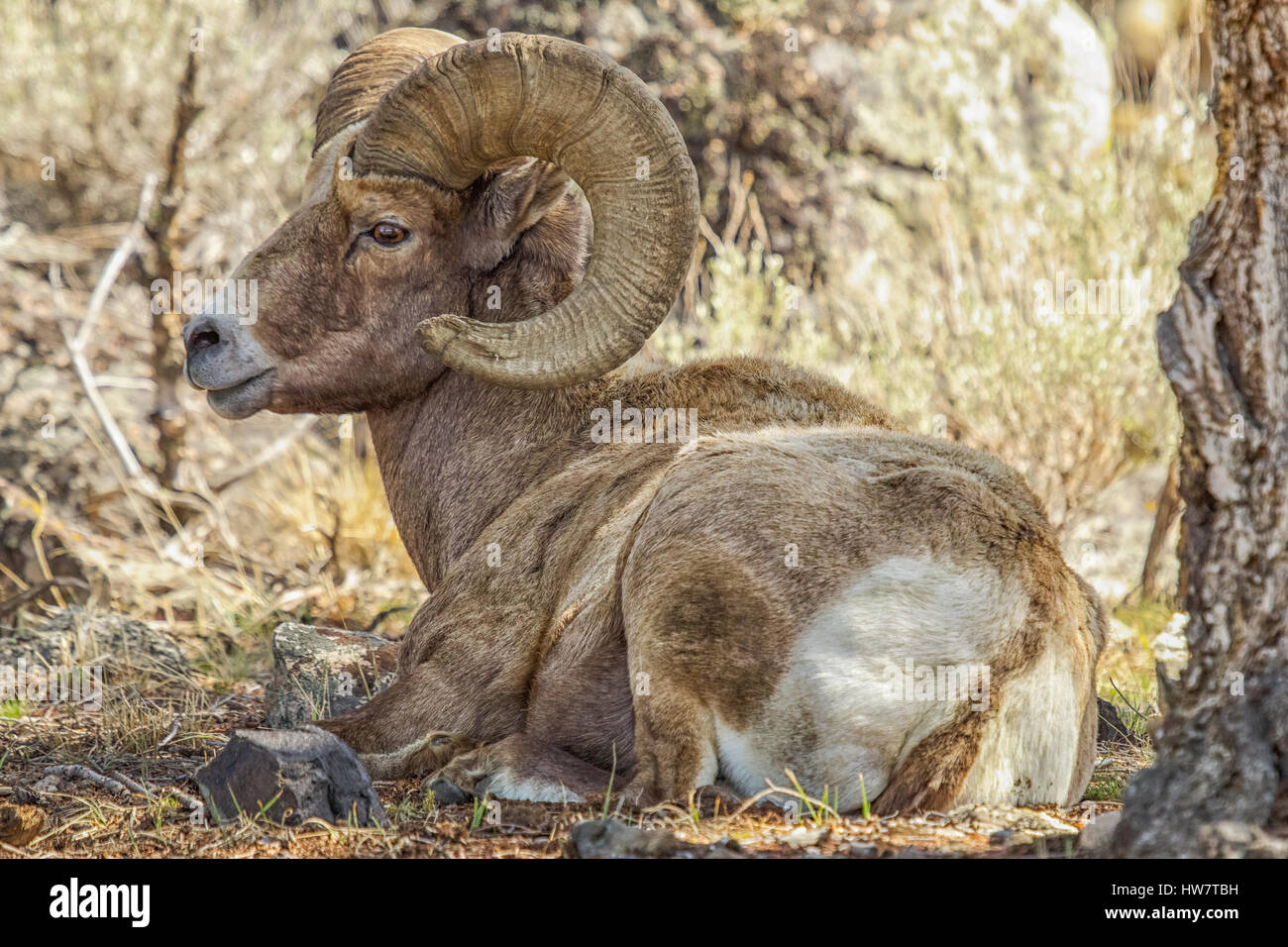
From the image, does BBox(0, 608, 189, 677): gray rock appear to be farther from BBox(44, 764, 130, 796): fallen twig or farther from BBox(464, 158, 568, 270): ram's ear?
BBox(464, 158, 568, 270): ram's ear

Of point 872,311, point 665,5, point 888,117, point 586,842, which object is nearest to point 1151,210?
point 872,311

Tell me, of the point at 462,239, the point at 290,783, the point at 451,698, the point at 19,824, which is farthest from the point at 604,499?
the point at 19,824

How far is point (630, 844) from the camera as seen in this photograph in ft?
9.71

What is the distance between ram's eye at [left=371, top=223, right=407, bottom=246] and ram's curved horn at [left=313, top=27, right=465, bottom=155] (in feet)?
1.64

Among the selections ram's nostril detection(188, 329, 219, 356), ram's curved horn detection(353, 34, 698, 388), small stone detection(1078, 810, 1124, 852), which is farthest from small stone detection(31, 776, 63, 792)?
small stone detection(1078, 810, 1124, 852)

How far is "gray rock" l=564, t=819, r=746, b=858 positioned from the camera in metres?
2.94

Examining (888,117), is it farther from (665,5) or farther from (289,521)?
(289,521)

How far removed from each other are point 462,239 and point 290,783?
2098 millimetres

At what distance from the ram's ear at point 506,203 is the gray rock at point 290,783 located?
6.26 ft

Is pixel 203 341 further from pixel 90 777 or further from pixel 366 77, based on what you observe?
pixel 90 777

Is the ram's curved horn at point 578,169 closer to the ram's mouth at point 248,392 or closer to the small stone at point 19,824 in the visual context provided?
the ram's mouth at point 248,392

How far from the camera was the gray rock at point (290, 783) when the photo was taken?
3.47 meters

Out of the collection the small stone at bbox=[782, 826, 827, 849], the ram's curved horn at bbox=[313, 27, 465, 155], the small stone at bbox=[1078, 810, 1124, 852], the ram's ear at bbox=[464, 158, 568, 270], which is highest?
the ram's curved horn at bbox=[313, 27, 465, 155]

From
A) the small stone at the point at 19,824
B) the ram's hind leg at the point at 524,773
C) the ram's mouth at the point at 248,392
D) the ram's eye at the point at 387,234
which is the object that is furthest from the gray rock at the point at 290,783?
the ram's eye at the point at 387,234
